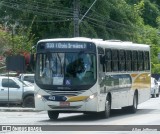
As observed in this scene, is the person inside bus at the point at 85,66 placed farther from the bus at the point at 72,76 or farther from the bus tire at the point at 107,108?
the bus tire at the point at 107,108

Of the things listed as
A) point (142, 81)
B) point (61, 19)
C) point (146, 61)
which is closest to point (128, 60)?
point (142, 81)

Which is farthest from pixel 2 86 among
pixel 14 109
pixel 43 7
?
Answer: pixel 43 7

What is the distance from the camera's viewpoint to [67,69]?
2608 centimetres

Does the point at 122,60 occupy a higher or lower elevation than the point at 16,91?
higher

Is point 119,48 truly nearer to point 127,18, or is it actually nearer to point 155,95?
point 155,95

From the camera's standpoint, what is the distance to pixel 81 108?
25891mm

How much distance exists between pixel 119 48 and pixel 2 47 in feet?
77.7

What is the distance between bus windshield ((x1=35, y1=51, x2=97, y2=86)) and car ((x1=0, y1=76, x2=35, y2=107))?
30.8ft

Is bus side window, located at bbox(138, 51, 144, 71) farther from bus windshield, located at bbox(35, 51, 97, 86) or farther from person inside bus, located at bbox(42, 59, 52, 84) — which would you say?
person inside bus, located at bbox(42, 59, 52, 84)

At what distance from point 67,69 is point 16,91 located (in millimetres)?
10113

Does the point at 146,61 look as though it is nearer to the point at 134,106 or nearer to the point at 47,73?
the point at 134,106

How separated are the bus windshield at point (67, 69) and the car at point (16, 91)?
30.8 feet

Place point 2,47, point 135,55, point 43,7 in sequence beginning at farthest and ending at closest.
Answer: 1. point 43,7
2. point 2,47
3. point 135,55

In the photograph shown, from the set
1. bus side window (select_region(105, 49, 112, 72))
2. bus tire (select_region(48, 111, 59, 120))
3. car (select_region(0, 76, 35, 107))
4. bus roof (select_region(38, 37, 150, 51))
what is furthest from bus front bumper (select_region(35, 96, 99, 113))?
car (select_region(0, 76, 35, 107))
